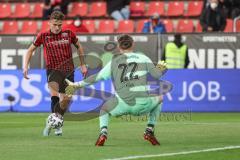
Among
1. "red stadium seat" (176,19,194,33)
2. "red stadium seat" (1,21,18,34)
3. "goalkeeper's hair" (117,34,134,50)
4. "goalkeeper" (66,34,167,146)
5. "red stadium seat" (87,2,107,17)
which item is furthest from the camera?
"red stadium seat" (87,2,107,17)

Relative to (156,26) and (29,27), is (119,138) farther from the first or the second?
(29,27)

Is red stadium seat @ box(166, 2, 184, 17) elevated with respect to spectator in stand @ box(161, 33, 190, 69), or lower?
elevated

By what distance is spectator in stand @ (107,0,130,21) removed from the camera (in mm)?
27250

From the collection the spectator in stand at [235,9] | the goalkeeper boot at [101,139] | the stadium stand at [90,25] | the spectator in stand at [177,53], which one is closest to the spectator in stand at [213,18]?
the spectator in stand at [235,9]

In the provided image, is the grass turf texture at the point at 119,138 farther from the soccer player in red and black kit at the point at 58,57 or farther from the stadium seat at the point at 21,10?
the stadium seat at the point at 21,10

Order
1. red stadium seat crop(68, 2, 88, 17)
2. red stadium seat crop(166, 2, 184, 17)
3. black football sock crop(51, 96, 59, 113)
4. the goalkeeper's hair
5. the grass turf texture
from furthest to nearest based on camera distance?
red stadium seat crop(68, 2, 88, 17) → red stadium seat crop(166, 2, 184, 17) → black football sock crop(51, 96, 59, 113) → the goalkeeper's hair → the grass turf texture

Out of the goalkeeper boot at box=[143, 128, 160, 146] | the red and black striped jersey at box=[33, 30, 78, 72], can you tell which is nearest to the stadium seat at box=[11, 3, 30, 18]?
the red and black striped jersey at box=[33, 30, 78, 72]

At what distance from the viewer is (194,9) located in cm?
2797

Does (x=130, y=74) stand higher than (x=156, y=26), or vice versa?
(x=156, y=26)

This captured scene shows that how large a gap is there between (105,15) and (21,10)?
3.16 metres

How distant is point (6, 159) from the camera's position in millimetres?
10984

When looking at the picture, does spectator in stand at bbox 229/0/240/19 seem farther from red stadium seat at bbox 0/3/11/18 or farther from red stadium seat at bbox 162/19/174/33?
red stadium seat at bbox 0/3/11/18

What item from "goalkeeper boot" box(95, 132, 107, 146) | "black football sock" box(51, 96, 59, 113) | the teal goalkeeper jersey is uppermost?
the teal goalkeeper jersey

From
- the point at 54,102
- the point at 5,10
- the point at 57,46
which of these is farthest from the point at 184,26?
the point at 54,102
